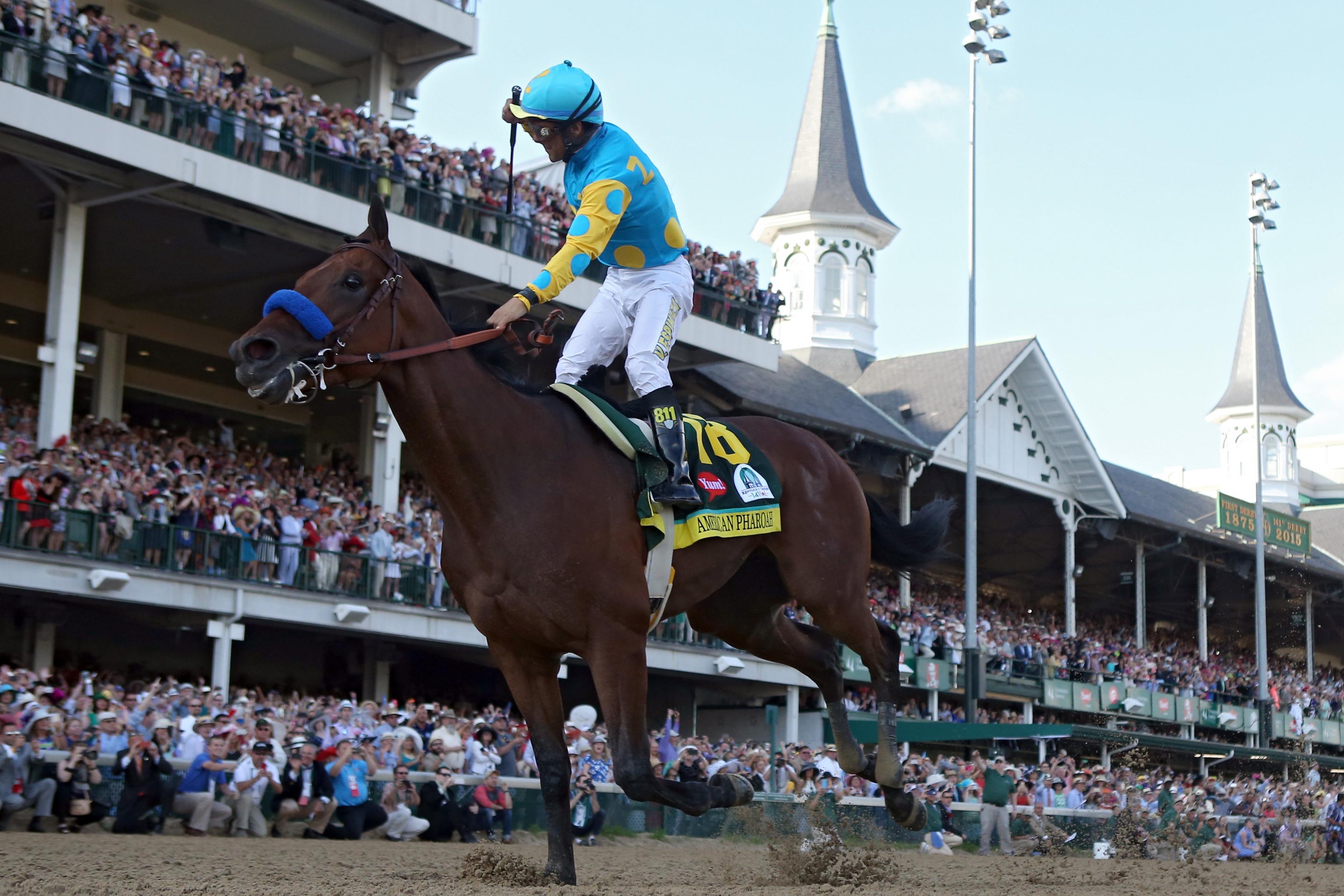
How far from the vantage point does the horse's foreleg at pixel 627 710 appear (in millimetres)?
5480

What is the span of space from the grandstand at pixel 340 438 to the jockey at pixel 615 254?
1122mm

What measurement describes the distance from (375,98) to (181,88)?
5.61m

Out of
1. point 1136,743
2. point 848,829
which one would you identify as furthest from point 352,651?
point 1136,743

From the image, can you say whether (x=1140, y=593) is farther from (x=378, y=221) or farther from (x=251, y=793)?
(x=378, y=221)

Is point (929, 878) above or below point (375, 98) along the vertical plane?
below

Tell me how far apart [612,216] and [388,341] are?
1.04 meters

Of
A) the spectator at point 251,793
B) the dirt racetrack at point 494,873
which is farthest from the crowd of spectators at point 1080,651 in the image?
the dirt racetrack at point 494,873

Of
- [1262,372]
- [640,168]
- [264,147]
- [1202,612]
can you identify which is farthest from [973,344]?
[1262,372]

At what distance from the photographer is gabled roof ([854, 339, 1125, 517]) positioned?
32.2 meters

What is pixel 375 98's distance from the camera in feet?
73.0

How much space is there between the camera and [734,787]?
5.89 m

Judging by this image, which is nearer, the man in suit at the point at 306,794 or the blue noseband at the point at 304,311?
the blue noseband at the point at 304,311

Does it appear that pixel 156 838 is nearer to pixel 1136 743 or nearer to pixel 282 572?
pixel 282 572

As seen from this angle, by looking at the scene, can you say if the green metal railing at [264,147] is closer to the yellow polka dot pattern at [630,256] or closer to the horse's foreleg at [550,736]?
the yellow polka dot pattern at [630,256]
